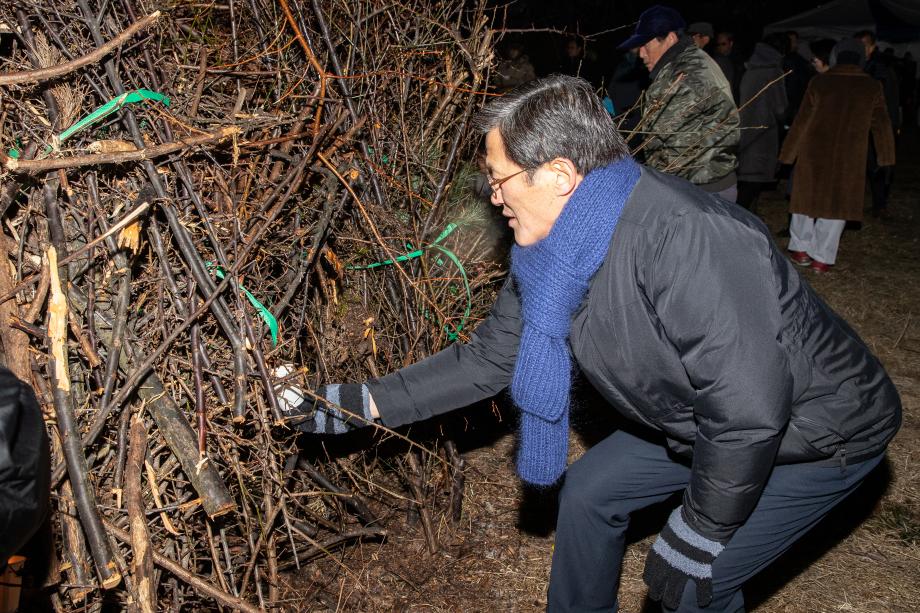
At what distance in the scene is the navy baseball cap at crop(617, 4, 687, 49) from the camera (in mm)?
5070

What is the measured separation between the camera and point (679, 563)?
2145 mm

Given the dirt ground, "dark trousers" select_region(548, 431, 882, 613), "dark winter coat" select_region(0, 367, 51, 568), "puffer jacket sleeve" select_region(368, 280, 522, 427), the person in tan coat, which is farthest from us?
the person in tan coat

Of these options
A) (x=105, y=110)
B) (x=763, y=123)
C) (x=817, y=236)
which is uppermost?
(x=105, y=110)

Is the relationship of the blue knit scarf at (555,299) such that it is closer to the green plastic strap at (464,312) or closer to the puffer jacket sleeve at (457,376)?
the puffer jacket sleeve at (457,376)

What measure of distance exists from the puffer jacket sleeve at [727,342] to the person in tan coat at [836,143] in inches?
236

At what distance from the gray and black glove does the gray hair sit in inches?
37.4

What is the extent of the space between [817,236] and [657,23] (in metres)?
3.58

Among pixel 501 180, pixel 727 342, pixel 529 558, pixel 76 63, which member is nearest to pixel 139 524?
pixel 76 63

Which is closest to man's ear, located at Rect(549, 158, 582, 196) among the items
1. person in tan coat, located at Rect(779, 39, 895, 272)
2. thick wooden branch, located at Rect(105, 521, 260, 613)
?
thick wooden branch, located at Rect(105, 521, 260, 613)

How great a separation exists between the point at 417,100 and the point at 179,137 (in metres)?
1.13

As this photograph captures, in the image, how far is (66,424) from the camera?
2025mm

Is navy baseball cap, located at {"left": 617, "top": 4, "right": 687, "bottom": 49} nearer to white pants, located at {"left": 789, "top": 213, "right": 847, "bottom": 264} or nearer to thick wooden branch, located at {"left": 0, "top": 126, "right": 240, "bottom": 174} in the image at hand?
white pants, located at {"left": 789, "top": 213, "right": 847, "bottom": 264}

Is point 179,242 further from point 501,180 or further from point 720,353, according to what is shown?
point 720,353

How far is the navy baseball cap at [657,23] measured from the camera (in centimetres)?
507
